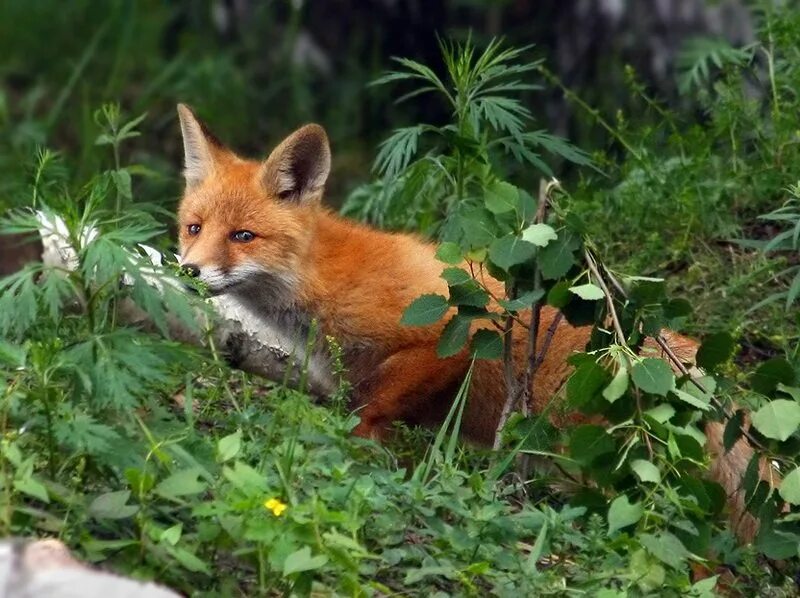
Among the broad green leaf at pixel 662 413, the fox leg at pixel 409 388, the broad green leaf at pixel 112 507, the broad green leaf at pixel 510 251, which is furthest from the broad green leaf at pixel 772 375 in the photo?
the broad green leaf at pixel 112 507

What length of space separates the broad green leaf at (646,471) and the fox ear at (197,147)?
7.82ft

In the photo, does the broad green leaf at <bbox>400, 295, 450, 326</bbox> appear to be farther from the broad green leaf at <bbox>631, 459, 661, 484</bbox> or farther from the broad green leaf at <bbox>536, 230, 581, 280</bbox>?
the broad green leaf at <bbox>631, 459, 661, 484</bbox>

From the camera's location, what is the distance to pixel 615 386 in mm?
4141

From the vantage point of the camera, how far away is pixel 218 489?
3.68 m

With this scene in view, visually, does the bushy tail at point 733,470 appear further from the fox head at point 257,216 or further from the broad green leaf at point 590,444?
the fox head at point 257,216

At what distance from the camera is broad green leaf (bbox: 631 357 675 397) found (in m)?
4.09

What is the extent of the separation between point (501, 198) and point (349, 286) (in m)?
0.96

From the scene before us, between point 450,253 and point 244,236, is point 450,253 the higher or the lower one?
the higher one

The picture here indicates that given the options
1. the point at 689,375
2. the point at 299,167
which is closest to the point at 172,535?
the point at 689,375

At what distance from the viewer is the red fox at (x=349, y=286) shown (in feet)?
16.6

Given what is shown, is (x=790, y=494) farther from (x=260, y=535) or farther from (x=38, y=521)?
(x=38, y=521)

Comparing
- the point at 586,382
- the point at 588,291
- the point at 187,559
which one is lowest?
the point at 187,559

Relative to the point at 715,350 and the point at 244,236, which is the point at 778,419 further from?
the point at 244,236

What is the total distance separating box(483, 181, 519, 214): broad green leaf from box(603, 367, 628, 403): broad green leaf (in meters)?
0.68
